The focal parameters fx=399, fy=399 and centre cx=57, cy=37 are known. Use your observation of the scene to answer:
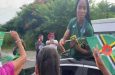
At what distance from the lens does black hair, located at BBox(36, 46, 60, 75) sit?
3793 millimetres

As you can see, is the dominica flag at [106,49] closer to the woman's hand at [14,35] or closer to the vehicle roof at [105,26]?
the woman's hand at [14,35]

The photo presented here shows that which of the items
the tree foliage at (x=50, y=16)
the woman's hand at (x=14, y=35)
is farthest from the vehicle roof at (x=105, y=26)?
the tree foliage at (x=50, y=16)

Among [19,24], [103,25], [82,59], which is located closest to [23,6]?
[19,24]

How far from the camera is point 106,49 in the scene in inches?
145

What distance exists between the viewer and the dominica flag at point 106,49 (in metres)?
3.67

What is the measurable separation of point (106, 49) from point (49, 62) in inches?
22.0

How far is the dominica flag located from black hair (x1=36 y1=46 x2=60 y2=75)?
0.37 metres

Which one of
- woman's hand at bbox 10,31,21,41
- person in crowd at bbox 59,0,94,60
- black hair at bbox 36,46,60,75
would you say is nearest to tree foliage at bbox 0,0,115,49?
person in crowd at bbox 59,0,94,60

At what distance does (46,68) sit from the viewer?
3.83 m

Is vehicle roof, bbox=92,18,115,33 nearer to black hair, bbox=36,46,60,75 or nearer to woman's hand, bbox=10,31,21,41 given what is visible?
black hair, bbox=36,46,60,75

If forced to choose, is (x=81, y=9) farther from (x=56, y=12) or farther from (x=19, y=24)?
(x=19, y=24)

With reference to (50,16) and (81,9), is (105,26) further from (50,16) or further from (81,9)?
(50,16)

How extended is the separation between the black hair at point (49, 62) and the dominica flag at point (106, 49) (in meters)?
0.37

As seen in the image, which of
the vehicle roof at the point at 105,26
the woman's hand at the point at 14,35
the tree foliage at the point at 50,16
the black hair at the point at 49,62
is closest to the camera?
the woman's hand at the point at 14,35
